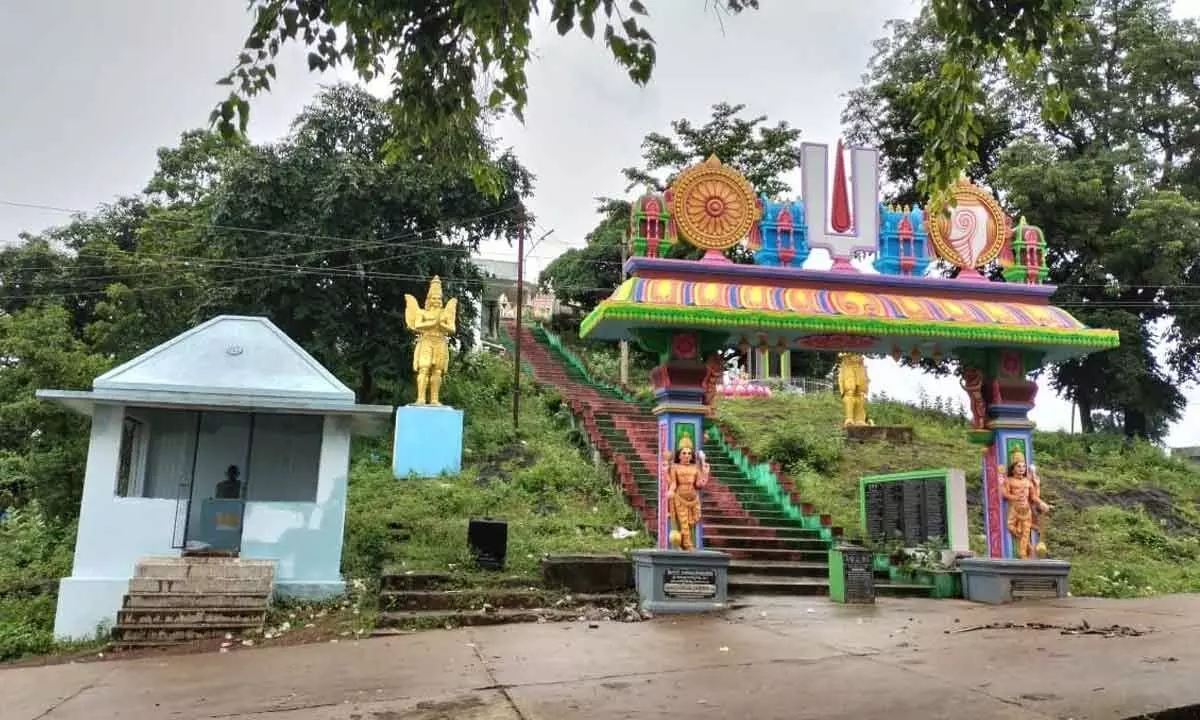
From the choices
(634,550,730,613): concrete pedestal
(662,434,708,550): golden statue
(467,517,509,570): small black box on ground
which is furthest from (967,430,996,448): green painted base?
(467,517,509,570): small black box on ground

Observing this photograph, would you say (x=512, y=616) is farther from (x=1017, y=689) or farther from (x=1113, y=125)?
(x=1113, y=125)

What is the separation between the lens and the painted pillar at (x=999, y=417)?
11.2 meters

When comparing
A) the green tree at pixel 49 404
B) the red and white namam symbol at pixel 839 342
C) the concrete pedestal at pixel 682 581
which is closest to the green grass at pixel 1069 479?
the red and white namam symbol at pixel 839 342

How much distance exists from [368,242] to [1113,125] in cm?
2129

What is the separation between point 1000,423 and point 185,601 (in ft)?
32.7

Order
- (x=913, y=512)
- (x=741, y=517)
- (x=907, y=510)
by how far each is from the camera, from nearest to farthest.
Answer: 1. (x=913, y=512)
2. (x=907, y=510)
3. (x=741, y=517)

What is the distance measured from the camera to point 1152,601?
34.9 feet

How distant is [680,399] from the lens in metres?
10.2

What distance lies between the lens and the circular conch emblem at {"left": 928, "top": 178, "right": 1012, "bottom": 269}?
10.9 metres

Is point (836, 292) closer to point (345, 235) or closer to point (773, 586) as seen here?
point (773, 586)

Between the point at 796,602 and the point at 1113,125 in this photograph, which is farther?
the point at 1113,125

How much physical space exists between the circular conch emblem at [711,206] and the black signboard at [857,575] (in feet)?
12.9

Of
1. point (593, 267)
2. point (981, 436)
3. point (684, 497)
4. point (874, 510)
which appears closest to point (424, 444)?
point (684, 497)

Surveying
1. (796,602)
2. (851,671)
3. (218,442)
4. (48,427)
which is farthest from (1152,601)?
(48,427)
